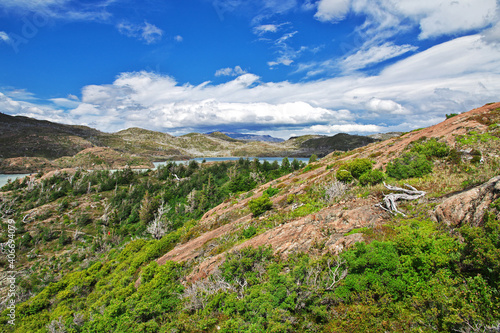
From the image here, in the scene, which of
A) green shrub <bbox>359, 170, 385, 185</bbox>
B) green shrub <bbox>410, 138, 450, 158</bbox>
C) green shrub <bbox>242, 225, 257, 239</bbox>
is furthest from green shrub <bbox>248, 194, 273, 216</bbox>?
green shrub <bbox>410, 138, 450, 158</bbox>

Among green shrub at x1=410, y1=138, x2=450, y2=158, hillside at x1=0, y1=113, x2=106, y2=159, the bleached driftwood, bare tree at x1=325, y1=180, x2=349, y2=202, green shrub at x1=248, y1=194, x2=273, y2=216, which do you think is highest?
hillside at x1=0, y1=113, x2=106, y2=159

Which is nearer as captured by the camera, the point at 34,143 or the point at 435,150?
the point at 435,150

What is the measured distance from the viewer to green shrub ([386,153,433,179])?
42.5 feet

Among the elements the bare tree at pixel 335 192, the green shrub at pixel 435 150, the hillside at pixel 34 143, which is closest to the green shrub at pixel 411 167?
the green shrub at pixel 435 150

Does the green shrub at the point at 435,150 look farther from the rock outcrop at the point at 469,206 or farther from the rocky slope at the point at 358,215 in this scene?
the rock outcrop at the point at 469,206

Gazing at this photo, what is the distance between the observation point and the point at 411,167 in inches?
522

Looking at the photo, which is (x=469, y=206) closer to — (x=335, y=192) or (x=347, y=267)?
(x=347, y=267)

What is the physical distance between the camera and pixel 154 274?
13141mm

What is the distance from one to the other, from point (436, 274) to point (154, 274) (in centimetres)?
1337

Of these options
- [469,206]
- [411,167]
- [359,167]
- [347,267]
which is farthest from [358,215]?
[359,167]

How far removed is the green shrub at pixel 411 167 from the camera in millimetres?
12969

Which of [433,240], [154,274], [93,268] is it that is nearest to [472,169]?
[433,240]

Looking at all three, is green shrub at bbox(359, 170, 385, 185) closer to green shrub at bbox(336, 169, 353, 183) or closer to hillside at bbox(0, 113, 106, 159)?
green shrub at bbox(336, 169, 353, 183)

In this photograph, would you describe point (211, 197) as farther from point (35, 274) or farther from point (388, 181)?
point (388, 181)
